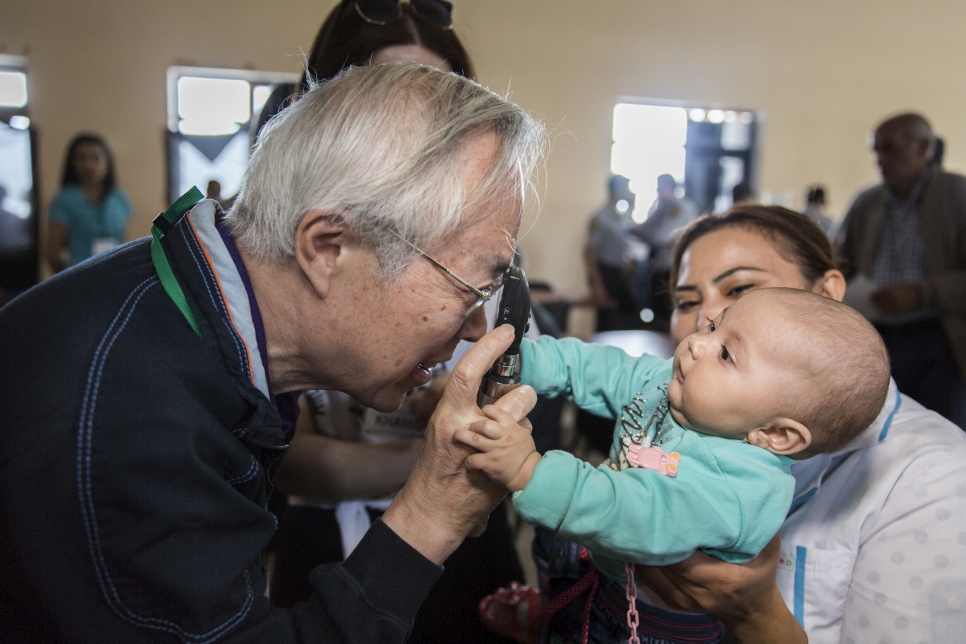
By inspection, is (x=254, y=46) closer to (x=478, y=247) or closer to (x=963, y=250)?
(x=963, y=250)

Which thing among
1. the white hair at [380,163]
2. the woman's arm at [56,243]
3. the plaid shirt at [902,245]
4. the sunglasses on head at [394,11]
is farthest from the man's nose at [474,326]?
the woman's arm at [56,243]

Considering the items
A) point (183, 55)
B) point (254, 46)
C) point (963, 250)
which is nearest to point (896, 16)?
point (963, 250)

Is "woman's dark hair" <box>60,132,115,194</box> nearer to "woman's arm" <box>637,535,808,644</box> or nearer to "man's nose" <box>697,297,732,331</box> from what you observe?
"man's nose" <box>697,297,732,331</box>

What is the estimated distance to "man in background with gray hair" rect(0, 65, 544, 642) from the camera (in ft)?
2.80

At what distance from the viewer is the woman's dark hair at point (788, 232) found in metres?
1.50

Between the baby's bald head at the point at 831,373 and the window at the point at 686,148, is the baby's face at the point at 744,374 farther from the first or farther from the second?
the window at the point at 686,148

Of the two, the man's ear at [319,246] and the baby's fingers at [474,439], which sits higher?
the man's ear at [319,246]

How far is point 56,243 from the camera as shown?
5012mm

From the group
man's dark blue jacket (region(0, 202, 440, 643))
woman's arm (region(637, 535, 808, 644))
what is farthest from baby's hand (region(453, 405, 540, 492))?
woman's arm (region(637, 535, 808, 644))

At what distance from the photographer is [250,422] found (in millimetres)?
1013

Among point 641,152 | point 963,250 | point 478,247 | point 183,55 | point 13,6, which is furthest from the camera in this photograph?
point 641,152

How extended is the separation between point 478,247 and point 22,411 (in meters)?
0.68

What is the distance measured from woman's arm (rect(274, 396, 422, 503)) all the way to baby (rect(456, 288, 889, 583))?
0.52 meters

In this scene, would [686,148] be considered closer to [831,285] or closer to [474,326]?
[831,285]
